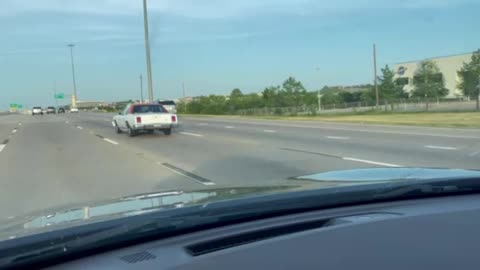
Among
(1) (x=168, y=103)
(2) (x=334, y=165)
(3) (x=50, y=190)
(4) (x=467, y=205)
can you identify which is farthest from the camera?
(1) (x=168, y=103)

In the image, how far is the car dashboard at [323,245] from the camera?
2.54m

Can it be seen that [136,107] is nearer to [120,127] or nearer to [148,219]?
[120,127]

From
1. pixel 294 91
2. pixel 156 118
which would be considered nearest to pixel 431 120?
pixel 156 118

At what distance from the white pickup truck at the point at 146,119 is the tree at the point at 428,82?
52.6 meters

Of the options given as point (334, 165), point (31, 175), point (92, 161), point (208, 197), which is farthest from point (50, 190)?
point (208, 197)

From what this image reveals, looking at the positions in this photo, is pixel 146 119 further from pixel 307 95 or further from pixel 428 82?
pixel 428 82

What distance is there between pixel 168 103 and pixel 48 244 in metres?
52.4

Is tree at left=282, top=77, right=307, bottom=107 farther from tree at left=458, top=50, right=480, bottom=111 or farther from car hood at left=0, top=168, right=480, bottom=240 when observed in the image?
car hood at left=0, top=168, right=480, bottom=240

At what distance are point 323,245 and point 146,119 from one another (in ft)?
77.8

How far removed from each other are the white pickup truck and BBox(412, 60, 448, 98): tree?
5259cm

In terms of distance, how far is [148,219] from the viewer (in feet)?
9.45

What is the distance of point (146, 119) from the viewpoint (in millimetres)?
25969

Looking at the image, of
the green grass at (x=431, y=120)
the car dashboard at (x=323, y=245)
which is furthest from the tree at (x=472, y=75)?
the car dashboard at (x=323, y=245)

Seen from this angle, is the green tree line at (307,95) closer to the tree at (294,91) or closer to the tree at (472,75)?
the tree at (294,91)
